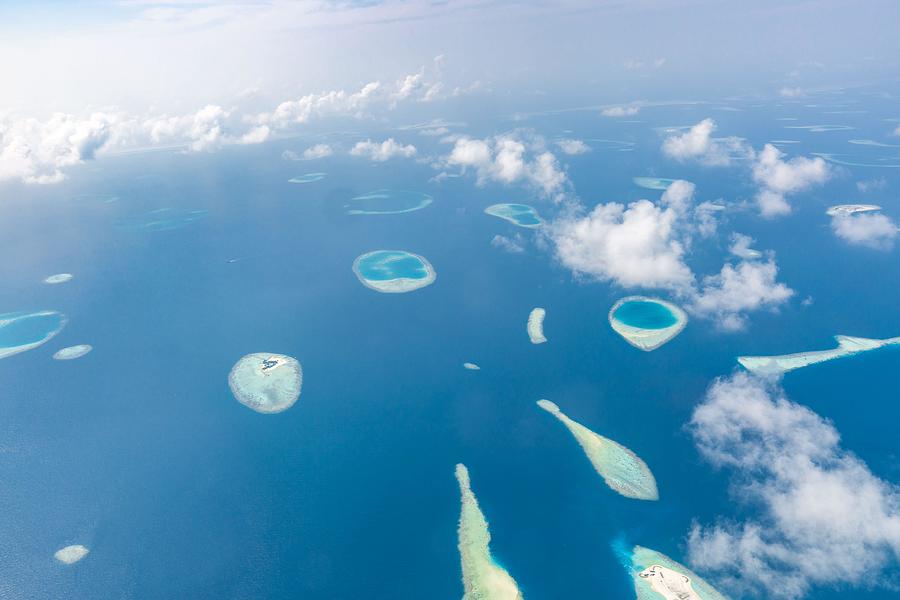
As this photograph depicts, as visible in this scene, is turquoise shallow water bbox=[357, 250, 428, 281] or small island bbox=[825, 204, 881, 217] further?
small island bbox=[825, 204, 881, 217]

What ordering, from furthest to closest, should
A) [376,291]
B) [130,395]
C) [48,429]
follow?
1. [376,291]
2. [130,395]
3. [48,429]

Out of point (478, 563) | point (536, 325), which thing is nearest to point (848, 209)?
point (536, 325)

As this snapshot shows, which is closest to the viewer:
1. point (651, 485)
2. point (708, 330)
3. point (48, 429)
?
point (651, 485)

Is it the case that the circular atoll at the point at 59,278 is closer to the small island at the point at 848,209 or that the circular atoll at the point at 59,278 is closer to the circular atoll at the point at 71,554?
the circular atoll at the point at 71,554

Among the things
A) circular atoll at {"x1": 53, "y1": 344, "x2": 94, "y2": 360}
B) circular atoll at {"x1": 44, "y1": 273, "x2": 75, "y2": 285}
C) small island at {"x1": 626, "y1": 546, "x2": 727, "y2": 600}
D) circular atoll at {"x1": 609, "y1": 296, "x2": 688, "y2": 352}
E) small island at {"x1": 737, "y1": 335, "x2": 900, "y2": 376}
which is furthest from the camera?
circular atoll at {"x1": 44, "y1": 273, "x2": 75, "y2": 285}

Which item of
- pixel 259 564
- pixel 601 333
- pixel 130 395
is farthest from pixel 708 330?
pixel 130 395

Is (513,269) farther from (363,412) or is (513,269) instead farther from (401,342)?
(363,412)

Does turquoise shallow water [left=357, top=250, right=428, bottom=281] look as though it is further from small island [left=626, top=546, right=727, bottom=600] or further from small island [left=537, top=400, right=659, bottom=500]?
small island [left=626, top=546, right=727, bottom=600]

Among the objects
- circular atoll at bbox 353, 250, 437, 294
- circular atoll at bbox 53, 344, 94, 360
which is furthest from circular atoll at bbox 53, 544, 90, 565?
circular atoll at bbox 353, 250, 437, 294
